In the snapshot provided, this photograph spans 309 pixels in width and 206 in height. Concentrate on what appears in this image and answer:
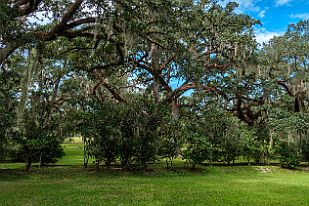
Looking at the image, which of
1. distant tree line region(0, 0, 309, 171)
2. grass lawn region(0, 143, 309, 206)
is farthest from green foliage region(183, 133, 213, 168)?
grass lawn region(0, 143, 309, 206)

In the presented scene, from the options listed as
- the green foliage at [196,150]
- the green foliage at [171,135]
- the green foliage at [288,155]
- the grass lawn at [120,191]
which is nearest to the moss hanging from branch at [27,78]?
the grass lawn at [120,191]

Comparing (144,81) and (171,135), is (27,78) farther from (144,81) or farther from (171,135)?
(144,81)

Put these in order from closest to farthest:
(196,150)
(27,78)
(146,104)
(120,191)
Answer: (120,191), (27,78), (146,104), (196,150)

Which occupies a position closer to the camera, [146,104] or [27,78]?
[27,78]

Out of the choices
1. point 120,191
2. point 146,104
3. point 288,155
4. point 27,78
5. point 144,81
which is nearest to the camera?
point 120,191

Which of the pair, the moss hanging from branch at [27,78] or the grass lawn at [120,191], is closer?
the grass lawn at [120,191]

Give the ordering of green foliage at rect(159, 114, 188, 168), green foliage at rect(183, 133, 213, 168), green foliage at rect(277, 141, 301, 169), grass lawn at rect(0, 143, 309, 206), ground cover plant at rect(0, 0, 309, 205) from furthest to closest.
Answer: green foliage at rect(277, 141, 301, 169) < green foliage at rect(183, 133, 213, 168) < green foliage at rect(159, 114, 188, 168) < ground cover plant at rect(0, 0, 309, 205) < grass lawn at rect(0, 143, 309, 206)

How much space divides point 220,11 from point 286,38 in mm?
5813

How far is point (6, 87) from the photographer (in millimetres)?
16062

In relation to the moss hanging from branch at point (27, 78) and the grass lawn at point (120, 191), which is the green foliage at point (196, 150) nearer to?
the grass lawn at point (120, 191)

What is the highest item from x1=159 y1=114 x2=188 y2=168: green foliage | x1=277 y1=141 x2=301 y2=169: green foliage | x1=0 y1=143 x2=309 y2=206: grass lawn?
x1=159 y1=114 x2=188 y2=168: green foliage

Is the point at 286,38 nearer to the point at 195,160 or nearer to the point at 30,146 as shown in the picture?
the point at 195,160

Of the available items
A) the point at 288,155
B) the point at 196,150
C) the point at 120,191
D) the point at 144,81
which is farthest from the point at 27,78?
the point at 288,155

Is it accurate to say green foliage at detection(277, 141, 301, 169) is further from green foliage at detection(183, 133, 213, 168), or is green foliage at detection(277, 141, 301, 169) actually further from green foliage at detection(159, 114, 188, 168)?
green foliage at detection(159, 114, 188, 168)
